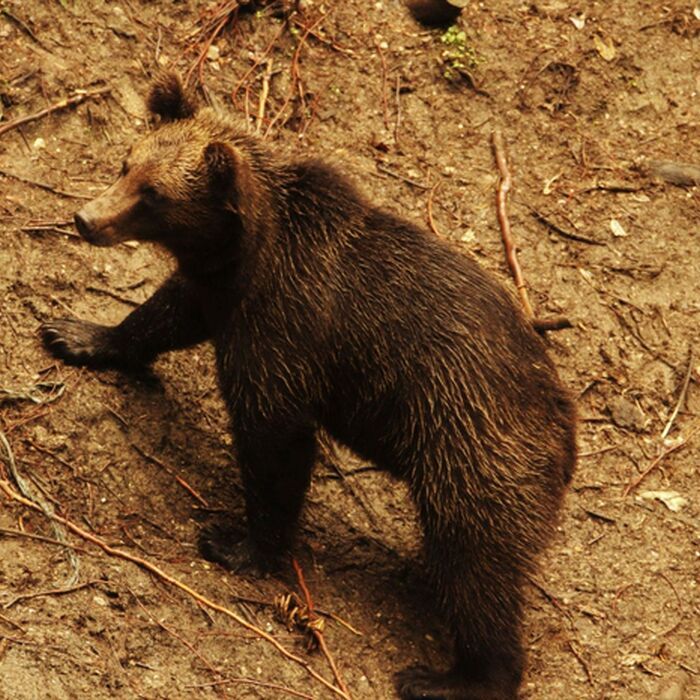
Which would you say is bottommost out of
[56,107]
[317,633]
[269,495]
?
[317,633]

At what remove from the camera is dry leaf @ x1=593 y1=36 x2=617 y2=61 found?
10039 mm

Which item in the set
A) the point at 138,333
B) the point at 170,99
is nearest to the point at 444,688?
the point at 138,333

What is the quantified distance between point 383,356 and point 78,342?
200cm

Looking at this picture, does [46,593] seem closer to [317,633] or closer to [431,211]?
[317,633]

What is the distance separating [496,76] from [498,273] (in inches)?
71.6

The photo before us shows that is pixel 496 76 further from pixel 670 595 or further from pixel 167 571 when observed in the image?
pixel 167 571

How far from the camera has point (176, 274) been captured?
22.8 ft

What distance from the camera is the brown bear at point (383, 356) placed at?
20.9ft

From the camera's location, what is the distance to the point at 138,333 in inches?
284

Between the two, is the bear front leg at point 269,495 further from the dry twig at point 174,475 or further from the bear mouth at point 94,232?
the bear mouth at point 94,232

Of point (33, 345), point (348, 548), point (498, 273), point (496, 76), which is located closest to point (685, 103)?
point (496, 76)

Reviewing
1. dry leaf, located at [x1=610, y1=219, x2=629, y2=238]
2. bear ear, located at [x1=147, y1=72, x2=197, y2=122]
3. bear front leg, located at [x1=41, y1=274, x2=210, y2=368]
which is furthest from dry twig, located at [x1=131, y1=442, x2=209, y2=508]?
A: dry leaf, located at [x1=610, y1=219, x2=629, y2=238]

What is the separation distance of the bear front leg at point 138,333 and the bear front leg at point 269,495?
2.77 ft

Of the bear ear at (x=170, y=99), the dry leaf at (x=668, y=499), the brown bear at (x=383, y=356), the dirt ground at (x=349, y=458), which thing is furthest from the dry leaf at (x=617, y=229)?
the bear ear at (x=170, y=99)
